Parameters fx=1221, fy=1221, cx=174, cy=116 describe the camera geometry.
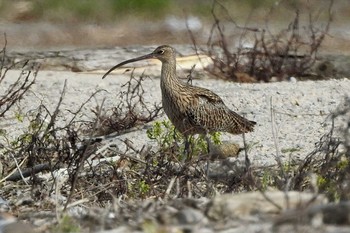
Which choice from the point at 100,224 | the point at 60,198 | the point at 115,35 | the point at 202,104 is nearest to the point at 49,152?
the point at 60,198

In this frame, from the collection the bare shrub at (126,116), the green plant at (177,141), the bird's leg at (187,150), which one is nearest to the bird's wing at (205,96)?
the green plant at (177,141)

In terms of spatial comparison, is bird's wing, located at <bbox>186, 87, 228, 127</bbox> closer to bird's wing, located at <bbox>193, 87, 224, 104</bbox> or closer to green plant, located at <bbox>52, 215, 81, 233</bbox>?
bird's wing, located at <bbox>193, 87, 224, 104</bbox>

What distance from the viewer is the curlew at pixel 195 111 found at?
10.5 m

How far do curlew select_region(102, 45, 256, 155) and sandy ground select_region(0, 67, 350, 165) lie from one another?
20 centimetres

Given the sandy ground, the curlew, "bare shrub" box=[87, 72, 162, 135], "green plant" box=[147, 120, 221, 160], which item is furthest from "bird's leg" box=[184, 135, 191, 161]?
"bare shrub" box=[87, 72, 162, 135]

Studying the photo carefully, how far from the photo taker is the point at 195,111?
1062 cm

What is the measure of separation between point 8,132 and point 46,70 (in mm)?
3516

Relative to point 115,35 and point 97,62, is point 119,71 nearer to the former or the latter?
point 97,62

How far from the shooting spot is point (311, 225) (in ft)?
18.5

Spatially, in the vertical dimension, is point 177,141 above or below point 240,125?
below

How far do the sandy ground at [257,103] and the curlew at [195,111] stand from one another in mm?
201

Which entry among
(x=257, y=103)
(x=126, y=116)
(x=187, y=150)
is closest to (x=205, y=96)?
(x=126, y=116)

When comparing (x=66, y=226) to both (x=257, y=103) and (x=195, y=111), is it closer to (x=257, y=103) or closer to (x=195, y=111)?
(x=195, y=111)

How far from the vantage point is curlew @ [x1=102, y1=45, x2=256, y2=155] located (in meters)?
10.5
